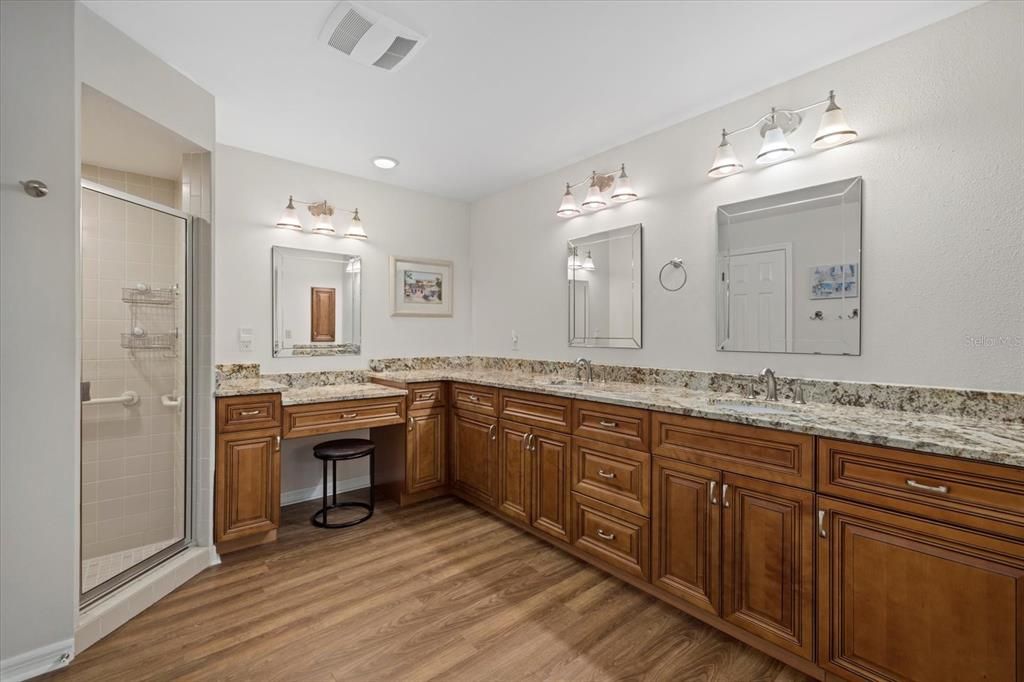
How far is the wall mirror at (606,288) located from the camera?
3.06 m

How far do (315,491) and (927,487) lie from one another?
3649mm

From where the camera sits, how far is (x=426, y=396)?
3.45 meters

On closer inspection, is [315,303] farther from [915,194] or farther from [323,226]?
[915,194]

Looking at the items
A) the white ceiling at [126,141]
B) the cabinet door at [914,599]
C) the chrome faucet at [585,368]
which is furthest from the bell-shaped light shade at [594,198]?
the white ceiling at [126,141]

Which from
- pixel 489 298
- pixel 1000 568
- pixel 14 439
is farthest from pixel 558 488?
pixel 14 439

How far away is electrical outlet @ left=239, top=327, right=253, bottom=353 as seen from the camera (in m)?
3.24

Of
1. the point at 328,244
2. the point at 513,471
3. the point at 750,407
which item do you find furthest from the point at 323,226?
the point at 750,407

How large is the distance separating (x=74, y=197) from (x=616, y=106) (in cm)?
260

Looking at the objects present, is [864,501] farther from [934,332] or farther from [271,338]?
[271,338]

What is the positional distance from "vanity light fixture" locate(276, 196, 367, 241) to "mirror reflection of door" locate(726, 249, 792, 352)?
9.01 feet

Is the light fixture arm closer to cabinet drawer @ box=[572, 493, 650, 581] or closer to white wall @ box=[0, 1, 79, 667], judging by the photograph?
cabinet drawer @ box=[572, 493, 650, 581]

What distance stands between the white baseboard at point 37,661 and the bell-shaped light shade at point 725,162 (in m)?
3.55

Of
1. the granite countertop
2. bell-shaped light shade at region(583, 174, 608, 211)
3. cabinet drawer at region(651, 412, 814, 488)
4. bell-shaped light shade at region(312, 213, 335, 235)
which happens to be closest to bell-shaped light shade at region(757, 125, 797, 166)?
bell-shaped light shade at region(583, 174, 608, 211)

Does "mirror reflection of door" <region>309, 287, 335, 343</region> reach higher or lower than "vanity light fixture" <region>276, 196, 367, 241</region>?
lower
